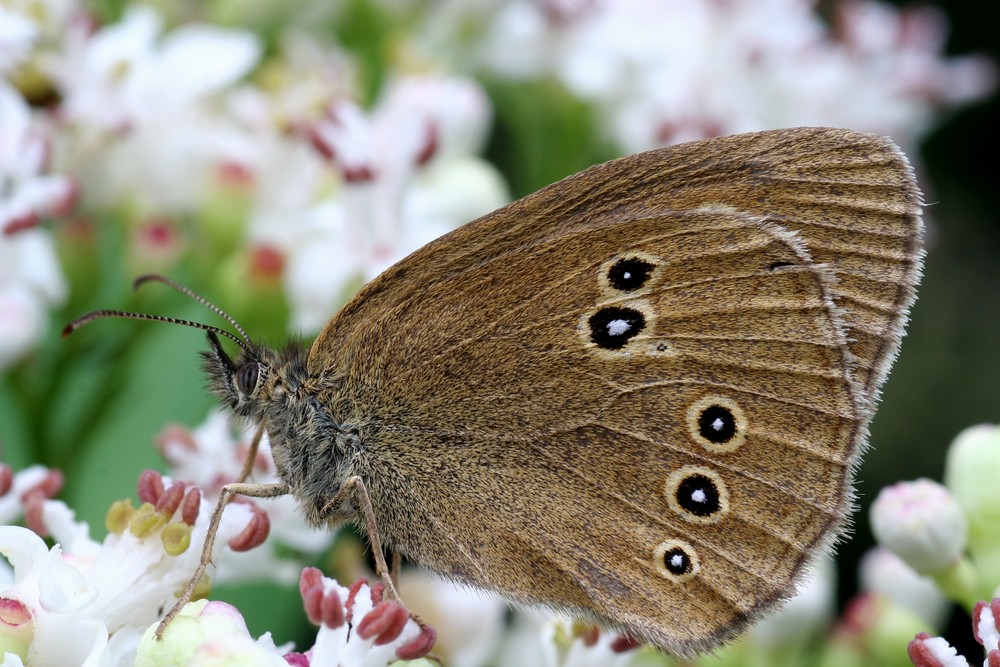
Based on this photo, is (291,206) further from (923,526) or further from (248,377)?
(923,526)

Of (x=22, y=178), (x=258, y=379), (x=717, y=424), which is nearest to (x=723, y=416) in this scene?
(x=717, y=424)

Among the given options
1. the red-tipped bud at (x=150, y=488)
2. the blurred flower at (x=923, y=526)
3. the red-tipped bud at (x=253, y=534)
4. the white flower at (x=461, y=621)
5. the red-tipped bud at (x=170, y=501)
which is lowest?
the white flower at (x=461, y=621)

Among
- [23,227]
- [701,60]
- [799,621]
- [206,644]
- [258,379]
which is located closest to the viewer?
[206,644]

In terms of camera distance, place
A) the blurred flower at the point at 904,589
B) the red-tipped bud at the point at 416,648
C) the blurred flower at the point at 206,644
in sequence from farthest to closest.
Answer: the blurred flower at the point at 904,589, the red-tipped bud at the point at 416,648, the blurred flower at the point at 206,644

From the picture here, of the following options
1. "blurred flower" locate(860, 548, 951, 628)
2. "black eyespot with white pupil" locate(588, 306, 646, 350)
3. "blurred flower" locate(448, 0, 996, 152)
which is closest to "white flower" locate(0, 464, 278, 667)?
"black eyespot with white pupil" locate(588, 306, 646, 350)

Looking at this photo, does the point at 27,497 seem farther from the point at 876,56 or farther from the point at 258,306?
the point at 876,56

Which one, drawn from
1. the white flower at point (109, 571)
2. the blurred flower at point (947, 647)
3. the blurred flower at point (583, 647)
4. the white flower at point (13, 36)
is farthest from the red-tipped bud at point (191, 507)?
the white flower at point (13, 36)

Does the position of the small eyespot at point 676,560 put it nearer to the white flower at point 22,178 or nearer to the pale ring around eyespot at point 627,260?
the pale ring around eyespot at point 627,260
